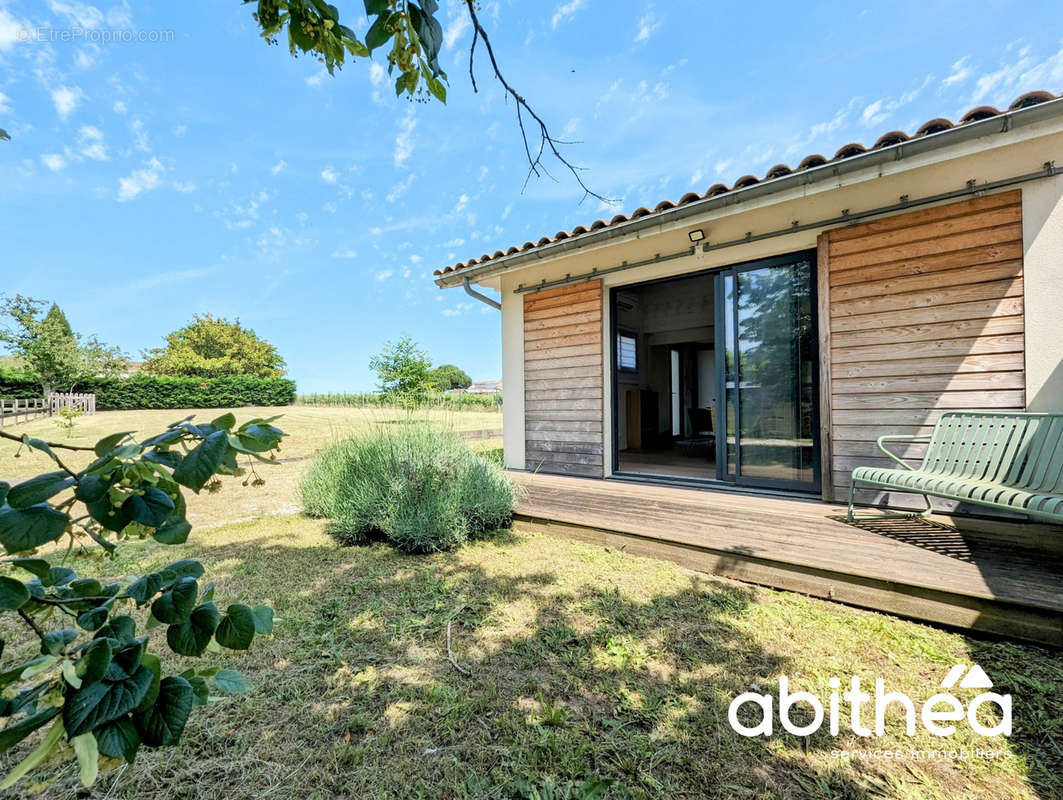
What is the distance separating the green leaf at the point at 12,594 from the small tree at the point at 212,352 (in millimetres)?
37090

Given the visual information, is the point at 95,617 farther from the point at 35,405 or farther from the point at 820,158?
the point at 35,405

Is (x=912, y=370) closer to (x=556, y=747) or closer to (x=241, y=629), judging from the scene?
(x=556, y=747)

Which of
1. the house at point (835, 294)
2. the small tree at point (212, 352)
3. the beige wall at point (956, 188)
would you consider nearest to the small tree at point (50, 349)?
the small tree at point (212, 352)

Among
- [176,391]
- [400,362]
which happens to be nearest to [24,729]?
[400,362]

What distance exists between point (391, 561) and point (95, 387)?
25.4 metres

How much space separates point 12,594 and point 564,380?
200 inches

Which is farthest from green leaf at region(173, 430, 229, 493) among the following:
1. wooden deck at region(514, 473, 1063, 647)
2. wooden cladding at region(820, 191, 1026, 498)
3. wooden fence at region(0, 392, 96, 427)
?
wooden fence at region(0, 392, 96, 427)

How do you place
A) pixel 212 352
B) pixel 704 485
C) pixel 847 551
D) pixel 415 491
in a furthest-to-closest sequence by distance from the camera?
pixel 212 352, pixel 704 485, pixel 415 491, pixel 847 551

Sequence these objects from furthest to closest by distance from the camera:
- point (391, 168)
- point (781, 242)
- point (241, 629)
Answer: point (391, 168) → point (781, 242) → point (241, 629)

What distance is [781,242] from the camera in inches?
160

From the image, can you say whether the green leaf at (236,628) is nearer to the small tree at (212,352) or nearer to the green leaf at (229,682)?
the green leaf at (229,682)

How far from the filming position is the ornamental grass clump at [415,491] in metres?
3.41

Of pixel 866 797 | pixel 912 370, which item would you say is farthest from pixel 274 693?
pixel 912 370

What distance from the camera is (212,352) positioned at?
32.8 meters
